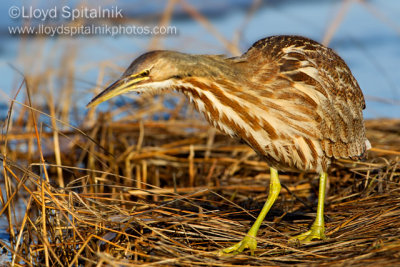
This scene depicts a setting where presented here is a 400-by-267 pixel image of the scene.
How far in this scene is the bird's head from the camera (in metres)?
2.81

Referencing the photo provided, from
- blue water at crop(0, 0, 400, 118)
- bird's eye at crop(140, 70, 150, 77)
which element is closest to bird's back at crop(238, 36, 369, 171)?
bird's eye at crop(140, 70, 150, 77)

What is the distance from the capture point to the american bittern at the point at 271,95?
2.86m

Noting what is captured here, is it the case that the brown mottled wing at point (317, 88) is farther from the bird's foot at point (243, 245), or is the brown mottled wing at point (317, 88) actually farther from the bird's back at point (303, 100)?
the bird's foot at point (243, 245)


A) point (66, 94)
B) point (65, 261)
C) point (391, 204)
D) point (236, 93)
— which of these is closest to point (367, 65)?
point (66, 94)

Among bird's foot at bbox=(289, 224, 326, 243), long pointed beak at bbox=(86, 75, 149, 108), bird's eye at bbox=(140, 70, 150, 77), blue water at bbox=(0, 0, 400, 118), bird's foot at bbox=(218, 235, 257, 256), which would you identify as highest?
blue water at bbox=(0, 0, 400, 118)

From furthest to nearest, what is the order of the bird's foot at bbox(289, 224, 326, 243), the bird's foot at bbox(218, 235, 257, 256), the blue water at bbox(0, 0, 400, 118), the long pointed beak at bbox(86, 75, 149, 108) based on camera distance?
the blue water at bbox(0, 0, 400, 118)
the bird's foot at bbox(289, 224, 326, 243)
the bird's foot at bbox(218, 235, 257, 256)
the long pointed beak at bbox(86, 75, 149, 108)

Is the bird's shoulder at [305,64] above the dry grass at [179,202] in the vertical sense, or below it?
above

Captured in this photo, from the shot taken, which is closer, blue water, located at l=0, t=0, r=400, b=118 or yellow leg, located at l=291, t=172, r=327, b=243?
yellow leg, located at l=291, t=172, r=327, b=243

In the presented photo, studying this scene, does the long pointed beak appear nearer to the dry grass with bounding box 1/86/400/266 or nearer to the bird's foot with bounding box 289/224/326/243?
the dry grass with bounding box 1/86/400/266

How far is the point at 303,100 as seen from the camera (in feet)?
10.3

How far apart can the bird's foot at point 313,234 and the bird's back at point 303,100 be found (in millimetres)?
303

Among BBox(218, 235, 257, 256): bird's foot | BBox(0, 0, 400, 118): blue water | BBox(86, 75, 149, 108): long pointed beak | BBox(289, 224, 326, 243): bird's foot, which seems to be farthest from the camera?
BBox(0, 0, 400, 118): blue water

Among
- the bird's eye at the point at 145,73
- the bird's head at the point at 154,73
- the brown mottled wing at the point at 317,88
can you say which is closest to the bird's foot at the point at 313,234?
the brown mottled wing at the point at 317,88

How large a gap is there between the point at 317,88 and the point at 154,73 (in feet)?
2.87
